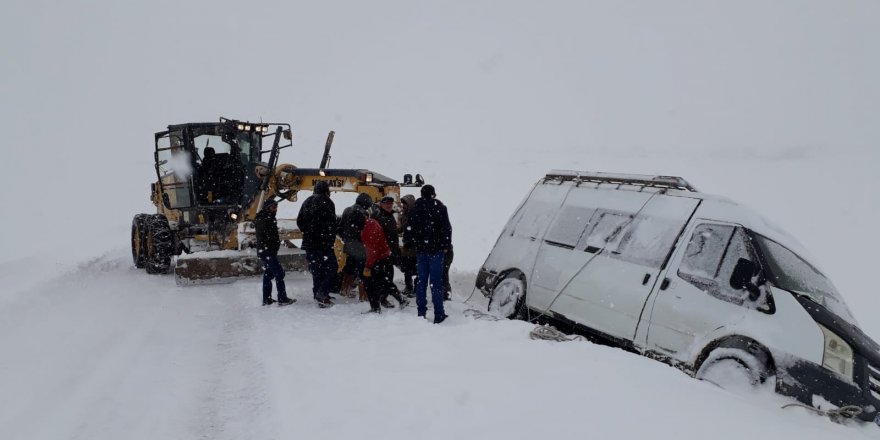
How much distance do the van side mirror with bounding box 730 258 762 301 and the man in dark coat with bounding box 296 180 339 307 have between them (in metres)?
5.32

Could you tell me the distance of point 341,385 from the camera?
5328mm

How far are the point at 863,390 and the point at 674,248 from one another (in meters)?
2.06

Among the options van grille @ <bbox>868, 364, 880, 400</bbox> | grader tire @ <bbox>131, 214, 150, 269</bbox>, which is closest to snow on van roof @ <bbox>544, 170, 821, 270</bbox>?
van grille @ <bbox>868, 364, 880, 400</bbox>

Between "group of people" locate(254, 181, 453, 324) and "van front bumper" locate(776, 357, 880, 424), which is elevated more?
"group of people" locate(254, 181, 453, 324)

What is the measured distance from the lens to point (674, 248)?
6406mm

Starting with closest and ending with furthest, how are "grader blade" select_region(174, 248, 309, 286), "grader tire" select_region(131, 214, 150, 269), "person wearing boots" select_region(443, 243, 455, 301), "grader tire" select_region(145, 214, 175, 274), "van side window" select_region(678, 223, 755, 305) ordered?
"van side window" select_region(678, 223, 755, 305), "person wearing boots" select_region(443, 243, 455, 301), "grader blade" select_region(174, 248, 309, 286), "grader tire" select_region(145, 214, 175, 274), "grader tire" select_region(131, 214, 150, 269)

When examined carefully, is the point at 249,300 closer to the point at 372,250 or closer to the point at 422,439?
the point at 372,250

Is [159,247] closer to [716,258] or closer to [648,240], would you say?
[648,240]

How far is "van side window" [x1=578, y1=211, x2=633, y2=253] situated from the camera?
706cm

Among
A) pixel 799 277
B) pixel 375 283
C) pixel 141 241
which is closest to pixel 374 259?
pixel 375 283

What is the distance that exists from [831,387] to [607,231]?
2805 mm

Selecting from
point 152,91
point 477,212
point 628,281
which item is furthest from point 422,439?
point 152,91

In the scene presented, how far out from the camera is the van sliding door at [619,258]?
653 cm

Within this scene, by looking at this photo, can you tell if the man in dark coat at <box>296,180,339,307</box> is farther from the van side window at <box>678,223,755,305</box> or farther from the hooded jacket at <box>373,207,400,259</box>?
the van side window at <box>678,223,755,305</box>
